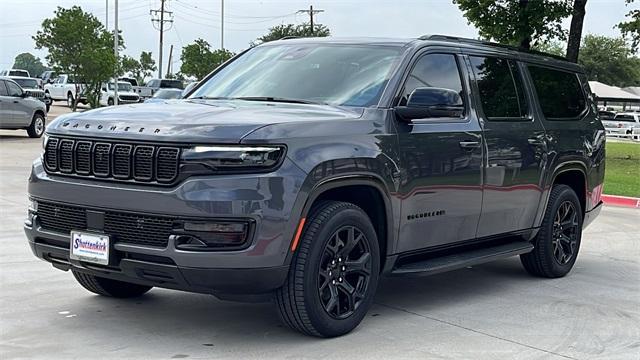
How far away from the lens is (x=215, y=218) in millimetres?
4730

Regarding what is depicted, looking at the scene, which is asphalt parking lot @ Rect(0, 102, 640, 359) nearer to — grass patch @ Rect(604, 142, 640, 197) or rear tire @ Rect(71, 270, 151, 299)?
rear tire @ Rect(71, 270, 151, 299)

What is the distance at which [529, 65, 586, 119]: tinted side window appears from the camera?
7.70m

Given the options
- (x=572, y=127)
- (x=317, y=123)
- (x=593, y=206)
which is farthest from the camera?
(x=593, y=206)

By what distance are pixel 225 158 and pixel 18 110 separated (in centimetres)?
2135

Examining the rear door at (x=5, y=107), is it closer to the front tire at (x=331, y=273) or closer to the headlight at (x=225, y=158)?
the front tire at (x=331, y=273)

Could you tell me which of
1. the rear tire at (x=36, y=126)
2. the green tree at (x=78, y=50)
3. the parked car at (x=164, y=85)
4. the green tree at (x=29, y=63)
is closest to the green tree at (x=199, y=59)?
the parked car at (x=164, y=85)

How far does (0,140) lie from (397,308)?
66.2ft

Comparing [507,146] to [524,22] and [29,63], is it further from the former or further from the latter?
[29,63]

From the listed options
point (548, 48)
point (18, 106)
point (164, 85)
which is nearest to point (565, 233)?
point (18, 106)

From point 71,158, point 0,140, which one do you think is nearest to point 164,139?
point 71,158

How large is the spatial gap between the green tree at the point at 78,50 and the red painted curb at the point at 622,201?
31.7 m

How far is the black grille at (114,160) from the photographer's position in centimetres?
484

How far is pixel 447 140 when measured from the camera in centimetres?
619

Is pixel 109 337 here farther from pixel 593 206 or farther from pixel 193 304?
pixel 593 206
